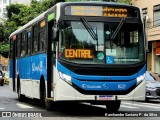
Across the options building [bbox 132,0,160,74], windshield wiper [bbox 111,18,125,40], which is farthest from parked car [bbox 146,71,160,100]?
building [bbox 132,0,160,74]

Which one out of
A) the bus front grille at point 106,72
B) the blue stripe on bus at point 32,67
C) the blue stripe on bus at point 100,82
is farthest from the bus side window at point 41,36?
the bus front grille at point 106,72

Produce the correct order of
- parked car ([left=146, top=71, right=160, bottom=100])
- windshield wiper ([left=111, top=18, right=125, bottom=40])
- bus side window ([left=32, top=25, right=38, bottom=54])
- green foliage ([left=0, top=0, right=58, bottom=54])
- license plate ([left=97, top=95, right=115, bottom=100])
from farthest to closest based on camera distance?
green foliage ([left=0, top=0, right=58, bottom=54]) < parked car ([left=146, top=71, right=160, bottom=100]) < bus side window ([left=32, top=25, right=38, bottom=54]) < windshield wiper ([left=111, top=18, right=125, bottom=40]) < license plate ([left=97, top=95, right=115, bottom=100])

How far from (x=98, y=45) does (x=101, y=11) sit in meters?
1.08

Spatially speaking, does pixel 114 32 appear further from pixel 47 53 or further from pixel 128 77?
pixel 47 53

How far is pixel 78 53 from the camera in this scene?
45.3ft

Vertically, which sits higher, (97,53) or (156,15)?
(156,15)

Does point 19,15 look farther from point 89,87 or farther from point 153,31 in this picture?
point 89,87

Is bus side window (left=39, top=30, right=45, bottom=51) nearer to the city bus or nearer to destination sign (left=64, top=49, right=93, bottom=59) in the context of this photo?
the city bus

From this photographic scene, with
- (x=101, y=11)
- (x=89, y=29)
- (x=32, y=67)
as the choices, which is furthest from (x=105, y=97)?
(x=32, y=67)

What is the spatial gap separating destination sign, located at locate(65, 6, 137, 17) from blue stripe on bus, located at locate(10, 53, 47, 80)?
224cm

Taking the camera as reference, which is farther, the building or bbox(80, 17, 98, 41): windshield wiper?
the building

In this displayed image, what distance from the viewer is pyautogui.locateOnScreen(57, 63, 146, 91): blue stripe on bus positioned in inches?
543

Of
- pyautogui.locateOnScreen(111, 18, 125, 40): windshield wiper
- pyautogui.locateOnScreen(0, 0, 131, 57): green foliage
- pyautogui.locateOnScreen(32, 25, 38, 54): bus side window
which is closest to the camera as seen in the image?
pyautogui.locateOnScreen(111, 18, 125, 40): windshield wiper

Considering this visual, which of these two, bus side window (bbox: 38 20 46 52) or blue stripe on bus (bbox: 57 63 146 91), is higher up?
bus side window (bbox: 38 20 46 52)
